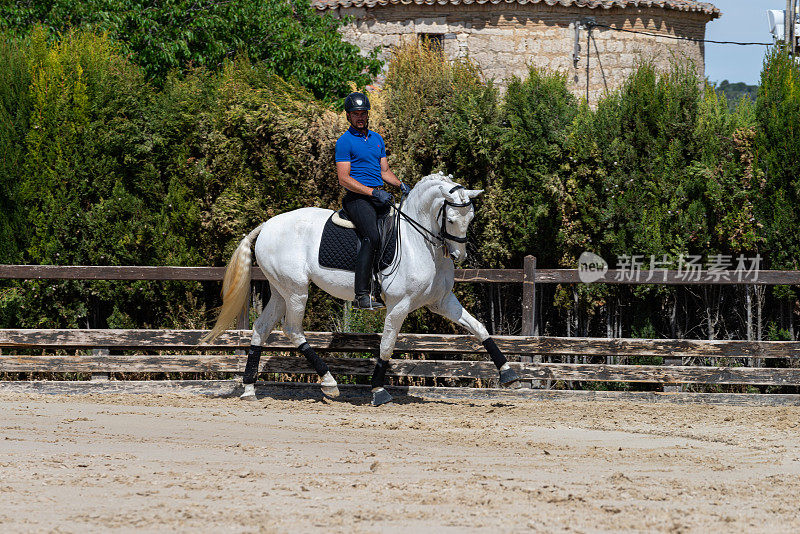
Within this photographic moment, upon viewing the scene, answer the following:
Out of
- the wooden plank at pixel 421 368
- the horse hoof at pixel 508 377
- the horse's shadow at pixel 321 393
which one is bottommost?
the horse's shadow at pixel 321 393

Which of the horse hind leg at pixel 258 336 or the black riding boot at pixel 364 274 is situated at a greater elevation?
the black riding boot at pixel 364 274

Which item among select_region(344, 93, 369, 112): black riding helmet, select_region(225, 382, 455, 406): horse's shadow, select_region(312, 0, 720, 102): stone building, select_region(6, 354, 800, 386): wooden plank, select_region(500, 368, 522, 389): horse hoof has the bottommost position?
select_region(225, 382, 455, 406): horse's shadow

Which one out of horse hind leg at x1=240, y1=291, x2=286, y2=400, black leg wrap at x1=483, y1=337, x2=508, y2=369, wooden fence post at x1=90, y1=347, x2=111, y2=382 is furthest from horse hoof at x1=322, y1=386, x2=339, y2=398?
wooden fence post at x1=90, y1=347, x2=111, y2=382

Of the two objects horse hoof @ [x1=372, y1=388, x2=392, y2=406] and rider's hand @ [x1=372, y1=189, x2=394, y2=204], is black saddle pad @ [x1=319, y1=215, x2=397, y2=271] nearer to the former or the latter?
rider's hand @ [x1=372, y1=189, x2=394, y2=204]

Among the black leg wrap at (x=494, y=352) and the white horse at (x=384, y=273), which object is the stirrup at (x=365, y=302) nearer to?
the white horse at (x=384, y=273)

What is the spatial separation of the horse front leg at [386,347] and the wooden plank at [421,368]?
2.14 ft

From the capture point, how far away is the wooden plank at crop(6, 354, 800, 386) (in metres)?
9.73

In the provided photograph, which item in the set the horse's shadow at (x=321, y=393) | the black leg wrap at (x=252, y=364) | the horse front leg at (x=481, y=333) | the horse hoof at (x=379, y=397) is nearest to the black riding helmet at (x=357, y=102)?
the horse front leg at (x=481, y=333)

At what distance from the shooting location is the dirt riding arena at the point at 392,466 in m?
5.17

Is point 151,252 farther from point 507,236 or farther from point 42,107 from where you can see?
point 507,236

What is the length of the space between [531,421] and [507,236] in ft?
9.44

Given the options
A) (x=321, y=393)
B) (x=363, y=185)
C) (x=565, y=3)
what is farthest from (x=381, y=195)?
(x=565, y=3)

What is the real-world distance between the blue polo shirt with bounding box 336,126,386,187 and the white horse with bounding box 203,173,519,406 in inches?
17.7

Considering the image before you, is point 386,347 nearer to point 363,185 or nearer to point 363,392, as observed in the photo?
point 363,392
